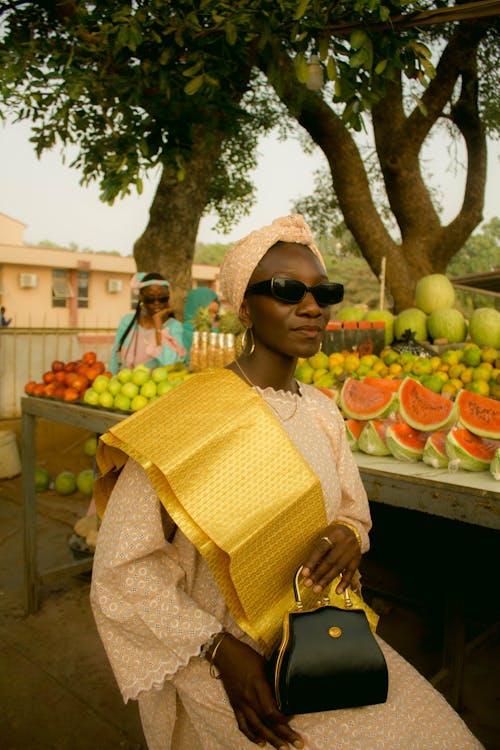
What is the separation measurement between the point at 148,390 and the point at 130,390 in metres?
0.13

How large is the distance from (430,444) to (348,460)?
2.10ft

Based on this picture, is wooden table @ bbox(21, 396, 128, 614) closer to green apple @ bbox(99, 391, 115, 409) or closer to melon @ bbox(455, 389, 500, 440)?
green apple @ bbox(99, 391, 115, 409)

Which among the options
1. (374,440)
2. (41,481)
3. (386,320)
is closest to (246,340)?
(374,440)

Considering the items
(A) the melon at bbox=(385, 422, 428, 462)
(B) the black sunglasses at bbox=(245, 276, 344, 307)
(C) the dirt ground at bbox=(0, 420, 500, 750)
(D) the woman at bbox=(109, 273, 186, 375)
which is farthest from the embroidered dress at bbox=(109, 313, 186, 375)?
(B) the black sunglasses at bbox=(245, 276, 344, 307)

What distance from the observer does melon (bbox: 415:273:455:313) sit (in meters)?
5.66

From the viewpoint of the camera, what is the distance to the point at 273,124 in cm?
1267

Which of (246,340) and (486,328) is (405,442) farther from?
(486,328)

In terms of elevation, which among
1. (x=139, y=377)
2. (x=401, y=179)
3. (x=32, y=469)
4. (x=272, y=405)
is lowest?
(x=32, y=469)

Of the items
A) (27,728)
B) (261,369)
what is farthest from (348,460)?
(27,728)

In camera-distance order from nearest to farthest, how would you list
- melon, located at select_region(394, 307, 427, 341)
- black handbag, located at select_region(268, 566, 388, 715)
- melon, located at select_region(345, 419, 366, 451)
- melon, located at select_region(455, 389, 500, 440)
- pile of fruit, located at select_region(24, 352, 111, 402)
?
black handbag, located at select_region(268, 566, 388, 715)
melon, located at select_region(455, 389, 500, 440)
melon, located at select_region(345, 419, 366, 451)
pile of fruit, located at select_region(24, 352, 111, 402)
melon, located at select_region(394, 307, 427, 341)

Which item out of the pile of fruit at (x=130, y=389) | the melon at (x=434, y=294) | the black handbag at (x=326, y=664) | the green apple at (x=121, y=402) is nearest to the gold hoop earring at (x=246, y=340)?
the black handbag at (x=326, y=664)

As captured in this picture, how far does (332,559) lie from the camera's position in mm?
1629

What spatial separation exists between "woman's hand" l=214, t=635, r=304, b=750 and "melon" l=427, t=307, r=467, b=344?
4.14m

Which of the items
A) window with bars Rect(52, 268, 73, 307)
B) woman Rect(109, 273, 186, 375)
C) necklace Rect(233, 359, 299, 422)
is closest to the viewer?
necklace Rect(233, 359, 299, 422)
